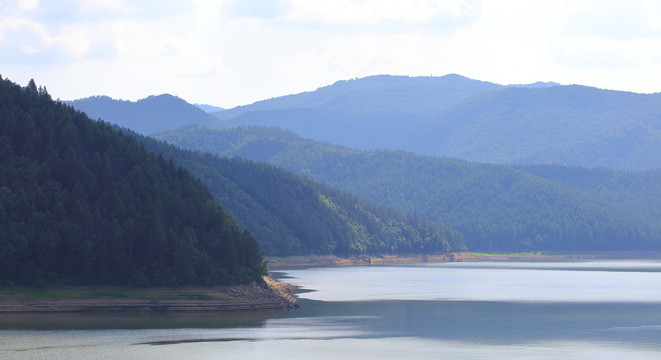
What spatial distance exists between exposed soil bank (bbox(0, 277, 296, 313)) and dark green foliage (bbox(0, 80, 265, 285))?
5.39 ft

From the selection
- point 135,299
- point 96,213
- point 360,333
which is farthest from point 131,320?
point 360,333

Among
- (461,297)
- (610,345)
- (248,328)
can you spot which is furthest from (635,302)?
(248,328)

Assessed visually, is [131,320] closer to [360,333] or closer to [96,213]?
[96,213]

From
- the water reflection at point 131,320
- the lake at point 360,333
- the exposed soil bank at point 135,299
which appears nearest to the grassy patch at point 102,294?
the exposed soil bank at point 135,299

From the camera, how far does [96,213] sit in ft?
443

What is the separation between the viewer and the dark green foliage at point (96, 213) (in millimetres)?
127250

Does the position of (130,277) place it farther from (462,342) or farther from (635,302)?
(635,302)

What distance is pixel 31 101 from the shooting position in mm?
153375

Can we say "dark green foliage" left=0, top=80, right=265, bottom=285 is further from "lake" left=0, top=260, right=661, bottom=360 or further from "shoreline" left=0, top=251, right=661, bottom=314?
"lake" left=0, top=260, right=661, bottom=360

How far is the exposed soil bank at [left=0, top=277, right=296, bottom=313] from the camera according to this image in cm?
12038

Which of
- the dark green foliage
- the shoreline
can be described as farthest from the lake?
the dark green foliage

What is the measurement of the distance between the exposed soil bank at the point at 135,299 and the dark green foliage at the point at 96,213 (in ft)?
5.39

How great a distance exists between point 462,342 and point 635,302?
64.5m

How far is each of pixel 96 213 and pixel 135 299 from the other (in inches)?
603
